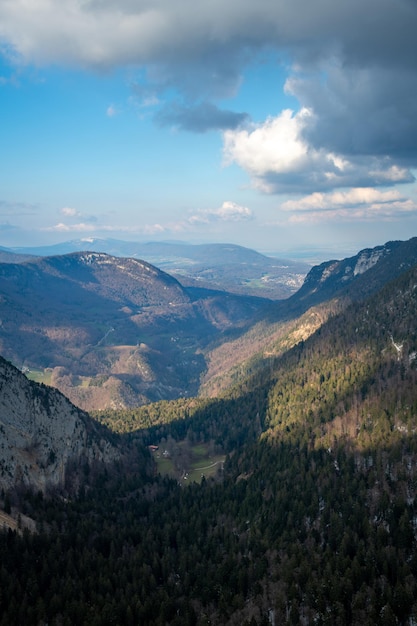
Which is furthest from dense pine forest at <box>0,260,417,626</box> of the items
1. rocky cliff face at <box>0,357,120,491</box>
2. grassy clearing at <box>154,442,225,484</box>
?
rocky cliff face at <box>0,357,120,491</box>

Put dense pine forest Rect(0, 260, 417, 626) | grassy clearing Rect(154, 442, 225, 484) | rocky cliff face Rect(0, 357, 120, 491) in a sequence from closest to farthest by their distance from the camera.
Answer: dense pine forest Rect(0, 260, 417, 626) < rocky cliff face Rect(0, 357, 120, 491) < grassy clearing Rect(154, 442, 225, 484)

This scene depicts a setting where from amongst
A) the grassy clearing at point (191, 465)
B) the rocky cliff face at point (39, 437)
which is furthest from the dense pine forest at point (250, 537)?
the rocky cliff face at point (39, 437)

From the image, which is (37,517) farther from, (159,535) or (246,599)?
(246,599)

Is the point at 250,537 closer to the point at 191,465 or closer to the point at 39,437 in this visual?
the point at 39,437

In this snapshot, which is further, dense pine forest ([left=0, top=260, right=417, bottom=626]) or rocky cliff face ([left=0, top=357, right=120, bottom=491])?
rocky cliff face ([left=0, top=357, right=120, bottom=491])

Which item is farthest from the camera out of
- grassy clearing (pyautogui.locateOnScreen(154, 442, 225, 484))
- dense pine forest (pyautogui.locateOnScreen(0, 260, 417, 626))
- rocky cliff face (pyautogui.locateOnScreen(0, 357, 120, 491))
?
grassy clearing (pyautogui.locateOnScreen(154, 442, 225, 484))

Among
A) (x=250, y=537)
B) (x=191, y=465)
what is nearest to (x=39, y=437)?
(x=250, y=537)

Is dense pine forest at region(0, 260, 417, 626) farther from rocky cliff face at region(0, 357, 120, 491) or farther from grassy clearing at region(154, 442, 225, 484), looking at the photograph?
rocky cliff face at region(0, 357, 120, 491)

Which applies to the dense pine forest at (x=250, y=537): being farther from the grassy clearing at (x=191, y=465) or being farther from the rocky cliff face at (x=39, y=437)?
the rocky cliff face at (x=39, y=437)

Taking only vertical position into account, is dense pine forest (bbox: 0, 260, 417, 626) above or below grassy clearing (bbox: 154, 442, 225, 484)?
above
